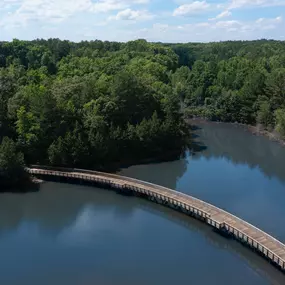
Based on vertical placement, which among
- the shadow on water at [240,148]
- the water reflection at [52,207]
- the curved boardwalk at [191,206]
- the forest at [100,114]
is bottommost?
the shadow on water at [240,148]

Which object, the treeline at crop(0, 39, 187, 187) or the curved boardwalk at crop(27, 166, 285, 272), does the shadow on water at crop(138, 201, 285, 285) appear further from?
the treeline at crop(0, 39, 187, 187)

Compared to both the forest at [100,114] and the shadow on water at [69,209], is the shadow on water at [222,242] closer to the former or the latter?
the shadow on water at [69,209]

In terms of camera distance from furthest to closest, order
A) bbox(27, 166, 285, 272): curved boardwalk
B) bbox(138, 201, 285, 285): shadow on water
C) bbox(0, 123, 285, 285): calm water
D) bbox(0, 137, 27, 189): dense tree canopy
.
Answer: bbox(0, 137, 27, 189): dense tree canopy → bbox(27, 166, 285, 272): curved boardwalk → bbox(138, 201, 285, 285): shadow on water → bbox(0, 123, 285, 285): calm water

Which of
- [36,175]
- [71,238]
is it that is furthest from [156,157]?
[71,238]

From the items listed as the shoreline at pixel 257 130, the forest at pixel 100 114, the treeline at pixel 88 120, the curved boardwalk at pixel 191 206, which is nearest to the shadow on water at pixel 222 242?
the curved boardwalk at pixel 191 206

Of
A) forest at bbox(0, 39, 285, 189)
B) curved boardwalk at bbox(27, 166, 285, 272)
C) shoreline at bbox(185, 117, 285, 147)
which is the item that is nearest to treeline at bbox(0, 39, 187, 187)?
forest at bbox(0, 39, 285, 189)

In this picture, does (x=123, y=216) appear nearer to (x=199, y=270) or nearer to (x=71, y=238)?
(x=71, y=238)
